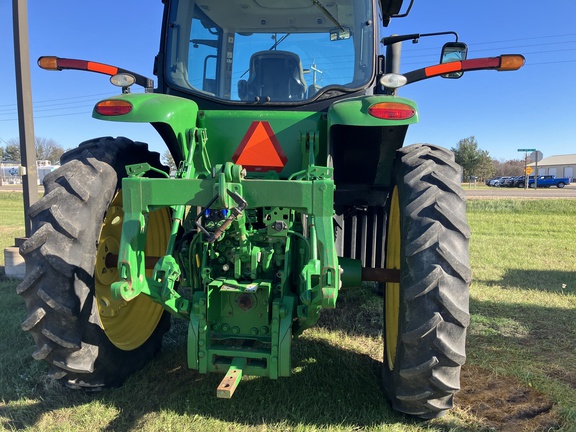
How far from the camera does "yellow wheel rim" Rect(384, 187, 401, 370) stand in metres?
2.85

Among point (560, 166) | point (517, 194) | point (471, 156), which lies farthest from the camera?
point (560, 166)

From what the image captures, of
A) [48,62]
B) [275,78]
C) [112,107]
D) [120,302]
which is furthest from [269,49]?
[120,302]

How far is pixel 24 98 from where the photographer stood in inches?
248

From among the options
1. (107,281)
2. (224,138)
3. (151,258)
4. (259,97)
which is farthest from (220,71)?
(107,281)

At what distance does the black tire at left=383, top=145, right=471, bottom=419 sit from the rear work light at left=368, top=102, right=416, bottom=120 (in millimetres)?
309

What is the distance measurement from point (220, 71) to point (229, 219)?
5.39 ft

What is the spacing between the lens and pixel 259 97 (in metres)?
3.16

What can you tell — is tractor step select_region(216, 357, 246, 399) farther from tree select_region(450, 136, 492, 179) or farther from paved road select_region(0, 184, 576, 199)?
tree select_region(450, 136, 492, 179)

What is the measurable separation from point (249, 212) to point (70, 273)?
3.43ft

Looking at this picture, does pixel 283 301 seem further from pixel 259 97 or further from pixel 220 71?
pixel 220 71

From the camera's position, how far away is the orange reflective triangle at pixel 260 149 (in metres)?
2.93

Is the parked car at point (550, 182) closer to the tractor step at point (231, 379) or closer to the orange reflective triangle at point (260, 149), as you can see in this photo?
the orange reflective triangle at point (260, 149)

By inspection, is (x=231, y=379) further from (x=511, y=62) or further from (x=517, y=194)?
(x=517, y=194)

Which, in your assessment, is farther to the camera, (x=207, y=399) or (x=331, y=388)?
(x=331, y=388)
